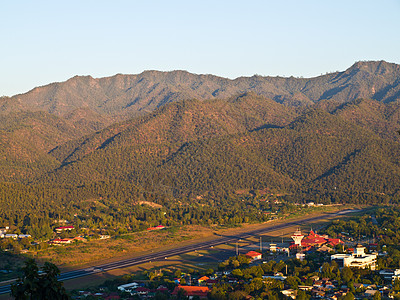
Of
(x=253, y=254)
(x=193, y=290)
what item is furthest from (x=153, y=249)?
(x=193, y=290)

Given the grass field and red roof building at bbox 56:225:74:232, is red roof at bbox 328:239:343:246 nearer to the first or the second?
the grass field

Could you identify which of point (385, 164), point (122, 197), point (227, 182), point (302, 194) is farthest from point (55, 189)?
point (385, 164)

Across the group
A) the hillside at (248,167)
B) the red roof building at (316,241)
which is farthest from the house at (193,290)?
the hillside at (248,167)

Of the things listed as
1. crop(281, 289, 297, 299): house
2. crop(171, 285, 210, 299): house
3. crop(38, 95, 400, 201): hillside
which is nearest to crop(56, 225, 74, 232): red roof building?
crop(171, 285, 210, 299): house

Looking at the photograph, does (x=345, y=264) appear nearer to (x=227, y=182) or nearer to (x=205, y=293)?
(x=205, y=293)

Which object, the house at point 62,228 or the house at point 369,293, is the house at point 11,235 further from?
the house at point 369,293

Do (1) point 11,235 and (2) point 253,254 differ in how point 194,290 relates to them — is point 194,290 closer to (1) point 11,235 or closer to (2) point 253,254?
→ (2) point 253,254
